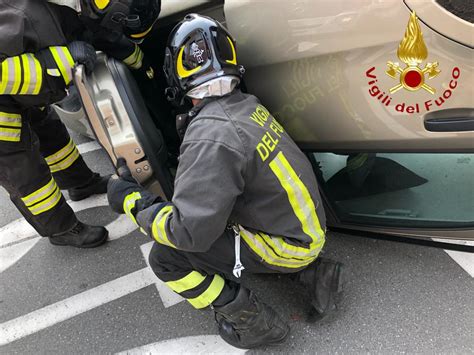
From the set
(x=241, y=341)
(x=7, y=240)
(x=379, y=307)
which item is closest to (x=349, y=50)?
(x=379, y=307)

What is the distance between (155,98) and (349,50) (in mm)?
1211

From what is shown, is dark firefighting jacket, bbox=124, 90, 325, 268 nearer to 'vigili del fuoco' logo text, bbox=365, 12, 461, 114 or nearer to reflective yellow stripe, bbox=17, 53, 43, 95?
'vigili del fuoco' logo text, bbox=365, 12, 461, 114

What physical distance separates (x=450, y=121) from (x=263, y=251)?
0.78 m

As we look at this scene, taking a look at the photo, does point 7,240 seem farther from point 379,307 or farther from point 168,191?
point 379,307

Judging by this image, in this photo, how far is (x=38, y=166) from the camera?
200 cm

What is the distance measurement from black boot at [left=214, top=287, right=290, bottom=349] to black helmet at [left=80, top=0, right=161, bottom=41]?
1.19 meters

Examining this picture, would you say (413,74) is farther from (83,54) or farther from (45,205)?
(45,205)

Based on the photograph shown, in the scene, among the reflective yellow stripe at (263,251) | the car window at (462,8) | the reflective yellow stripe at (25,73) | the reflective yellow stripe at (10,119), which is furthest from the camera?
the reflective yellow stripe at (10,119)

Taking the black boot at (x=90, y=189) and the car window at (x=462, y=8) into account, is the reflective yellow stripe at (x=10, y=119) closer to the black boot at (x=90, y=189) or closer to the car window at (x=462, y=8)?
the black boot at (x=90, y=189)

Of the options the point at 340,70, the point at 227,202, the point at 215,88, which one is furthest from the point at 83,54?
the point at 340,70

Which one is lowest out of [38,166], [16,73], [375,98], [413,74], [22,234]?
[22,234]

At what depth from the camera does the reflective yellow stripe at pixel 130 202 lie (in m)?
1.46

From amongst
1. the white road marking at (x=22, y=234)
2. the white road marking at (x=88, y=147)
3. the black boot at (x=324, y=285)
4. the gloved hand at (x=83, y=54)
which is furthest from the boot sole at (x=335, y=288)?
the white road marking at (x=88, y=147)

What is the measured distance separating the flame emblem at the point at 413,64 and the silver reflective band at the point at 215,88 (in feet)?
1.72
